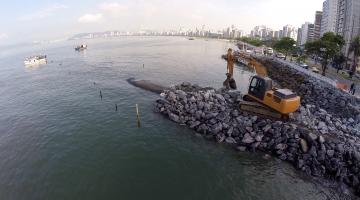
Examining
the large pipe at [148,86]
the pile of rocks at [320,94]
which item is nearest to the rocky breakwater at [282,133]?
the pile of rocks at [320,94]

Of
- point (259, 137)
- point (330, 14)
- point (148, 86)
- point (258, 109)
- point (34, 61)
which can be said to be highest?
point (330, 14)

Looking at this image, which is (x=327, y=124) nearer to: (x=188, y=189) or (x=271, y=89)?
(x=271, y=89)

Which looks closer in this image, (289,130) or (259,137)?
(289,130)

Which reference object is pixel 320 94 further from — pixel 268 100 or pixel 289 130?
pixel 289 130

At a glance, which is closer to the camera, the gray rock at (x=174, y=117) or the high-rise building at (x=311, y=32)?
the gray rock at (x=174, y=117)

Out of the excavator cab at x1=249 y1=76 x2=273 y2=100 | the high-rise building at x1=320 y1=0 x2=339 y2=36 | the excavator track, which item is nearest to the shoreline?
the excavator track

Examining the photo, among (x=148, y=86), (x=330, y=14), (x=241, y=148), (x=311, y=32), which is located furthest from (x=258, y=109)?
(x=311, y=32)

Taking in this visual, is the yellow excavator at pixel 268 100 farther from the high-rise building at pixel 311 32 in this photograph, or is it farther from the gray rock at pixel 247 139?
the high-rise building at pixel 311 32
